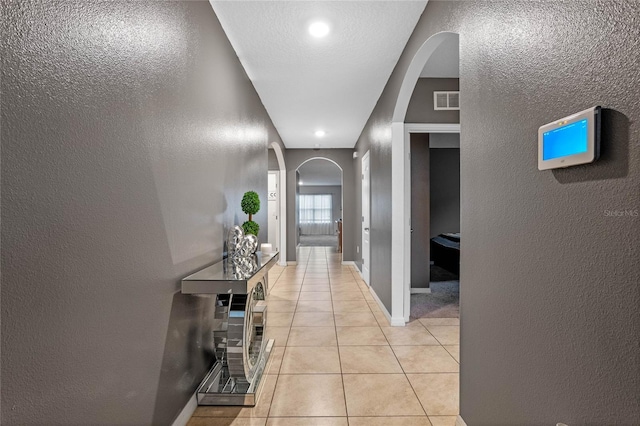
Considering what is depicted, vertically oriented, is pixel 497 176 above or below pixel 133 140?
below

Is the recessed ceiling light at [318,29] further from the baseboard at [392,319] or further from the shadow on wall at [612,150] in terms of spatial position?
the baseboard at [392,319]

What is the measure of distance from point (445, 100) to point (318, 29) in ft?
5.79

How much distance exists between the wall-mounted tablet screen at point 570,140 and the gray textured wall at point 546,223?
1.0 inches

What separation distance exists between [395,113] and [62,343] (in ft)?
10.1

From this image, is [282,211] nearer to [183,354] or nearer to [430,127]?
[430,127]

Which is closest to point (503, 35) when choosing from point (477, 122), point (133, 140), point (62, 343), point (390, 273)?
point (477, 122)

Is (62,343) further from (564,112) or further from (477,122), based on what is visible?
(477,122)

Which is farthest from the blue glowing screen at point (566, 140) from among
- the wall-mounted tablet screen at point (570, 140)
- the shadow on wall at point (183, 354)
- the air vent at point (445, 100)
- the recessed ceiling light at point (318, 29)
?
the air vent at point (445, 100)

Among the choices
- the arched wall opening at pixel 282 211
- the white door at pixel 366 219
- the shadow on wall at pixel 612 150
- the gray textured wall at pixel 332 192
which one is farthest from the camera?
the gray textured wall at pixel 332 192

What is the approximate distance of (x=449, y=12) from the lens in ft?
5.95

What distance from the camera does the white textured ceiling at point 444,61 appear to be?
2828 mm

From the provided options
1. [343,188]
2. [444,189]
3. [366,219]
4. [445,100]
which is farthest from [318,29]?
[444,189]

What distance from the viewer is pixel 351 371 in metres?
2.42

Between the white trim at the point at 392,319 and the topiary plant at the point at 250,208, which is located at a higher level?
the topiary plant at the point at 250,208
